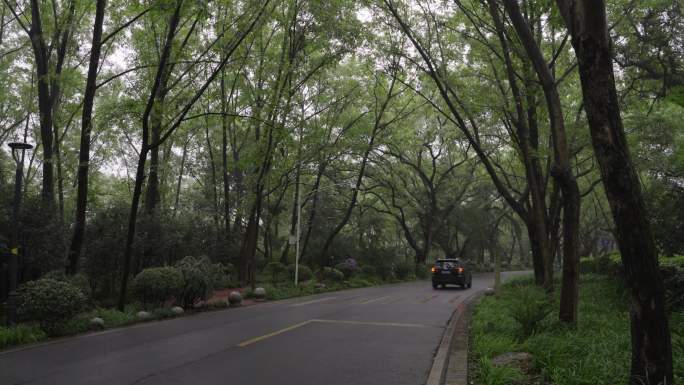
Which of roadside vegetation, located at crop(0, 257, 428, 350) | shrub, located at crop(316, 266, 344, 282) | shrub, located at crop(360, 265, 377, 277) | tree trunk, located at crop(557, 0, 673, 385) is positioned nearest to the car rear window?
shrub, located at crop(316, 266, 344, 282)

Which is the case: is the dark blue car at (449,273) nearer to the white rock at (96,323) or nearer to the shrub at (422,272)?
the shrub at (422,272)

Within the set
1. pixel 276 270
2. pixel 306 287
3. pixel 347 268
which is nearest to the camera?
pixel 306 287

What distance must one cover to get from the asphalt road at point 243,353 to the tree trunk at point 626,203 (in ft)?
8.92

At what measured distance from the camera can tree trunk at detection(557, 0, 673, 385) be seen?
15.5 feet

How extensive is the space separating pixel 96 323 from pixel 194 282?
3577mm

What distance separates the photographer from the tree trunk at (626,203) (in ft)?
15.5

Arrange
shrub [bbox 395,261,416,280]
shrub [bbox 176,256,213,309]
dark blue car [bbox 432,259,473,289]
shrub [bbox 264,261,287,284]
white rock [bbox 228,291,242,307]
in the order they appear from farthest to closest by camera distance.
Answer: shrub [bbox 395,261,416,280] → shrub [bbox 264,261,287,284] → dark blue car [bbox 432,259,473,289] → white rock [bbox 228,291,242,307] → shrub [bbox 176,256,213,309]

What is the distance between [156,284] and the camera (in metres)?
13.0

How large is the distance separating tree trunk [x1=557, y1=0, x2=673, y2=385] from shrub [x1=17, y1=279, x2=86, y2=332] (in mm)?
9771

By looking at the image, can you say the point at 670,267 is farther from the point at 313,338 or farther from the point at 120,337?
the point at 120,337

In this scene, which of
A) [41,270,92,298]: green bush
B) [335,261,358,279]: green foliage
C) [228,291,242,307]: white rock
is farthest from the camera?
[335,261,358,279]: green foliage

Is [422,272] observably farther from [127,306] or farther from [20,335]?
[20,335]

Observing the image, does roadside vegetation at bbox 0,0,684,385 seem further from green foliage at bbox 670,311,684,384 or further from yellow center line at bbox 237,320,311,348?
yellow center line at bbox 237,320,311,348

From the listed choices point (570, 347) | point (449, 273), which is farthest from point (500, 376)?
point (449, 273)
